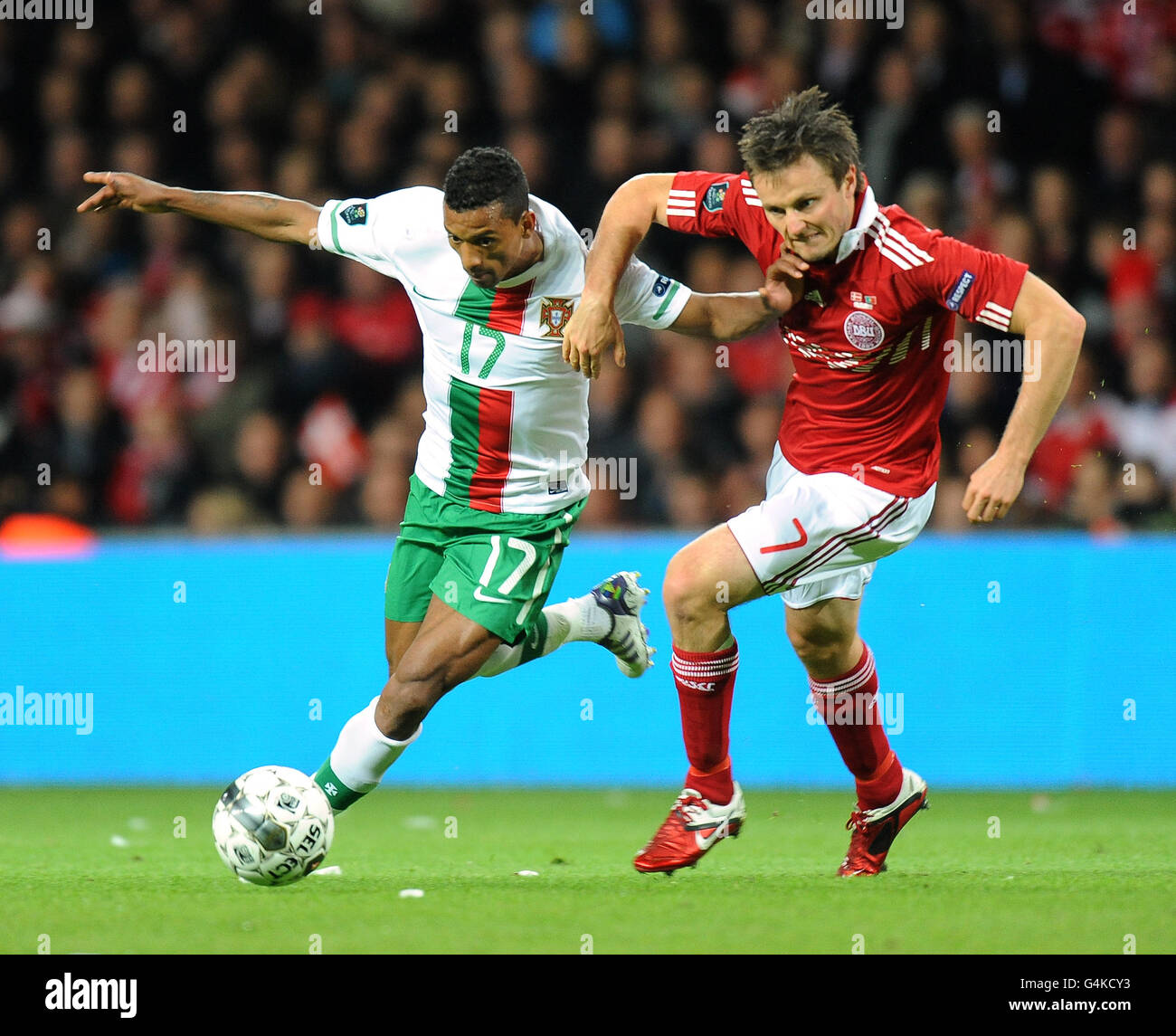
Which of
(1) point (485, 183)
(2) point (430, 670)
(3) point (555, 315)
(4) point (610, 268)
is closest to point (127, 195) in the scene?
(1) point (485, 183)

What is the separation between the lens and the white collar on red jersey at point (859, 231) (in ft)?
14.3

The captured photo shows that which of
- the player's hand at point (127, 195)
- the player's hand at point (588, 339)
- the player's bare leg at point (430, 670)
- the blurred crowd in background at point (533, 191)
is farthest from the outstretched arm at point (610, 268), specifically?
the blurred crowd in background at point (533, 191)

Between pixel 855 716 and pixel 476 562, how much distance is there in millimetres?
1193

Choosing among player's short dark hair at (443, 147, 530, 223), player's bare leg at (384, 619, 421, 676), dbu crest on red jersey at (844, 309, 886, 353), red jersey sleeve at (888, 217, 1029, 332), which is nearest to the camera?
red jersey sleeve at (888, 217, 1029, 332)

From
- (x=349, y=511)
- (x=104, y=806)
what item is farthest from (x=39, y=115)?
(x=104, y=806)

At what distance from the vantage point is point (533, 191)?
8781mm

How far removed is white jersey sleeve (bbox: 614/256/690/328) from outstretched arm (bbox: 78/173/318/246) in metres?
0.93

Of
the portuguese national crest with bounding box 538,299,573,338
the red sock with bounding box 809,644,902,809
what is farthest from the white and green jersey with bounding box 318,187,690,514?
the red sock with bounding box 809,644,902,809

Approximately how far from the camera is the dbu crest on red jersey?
4414mm

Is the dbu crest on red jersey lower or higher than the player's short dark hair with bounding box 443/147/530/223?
lower

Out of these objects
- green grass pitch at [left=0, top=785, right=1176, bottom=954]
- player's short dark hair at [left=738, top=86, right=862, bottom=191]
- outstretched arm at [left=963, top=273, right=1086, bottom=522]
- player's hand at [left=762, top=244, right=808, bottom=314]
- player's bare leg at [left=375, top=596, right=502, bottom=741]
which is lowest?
green grass pitch at [left=0, top=785, right=1176, bottom=954]

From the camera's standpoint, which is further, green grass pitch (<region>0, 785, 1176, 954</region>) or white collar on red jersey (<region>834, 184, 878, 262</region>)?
white collar on red jersey (<region>834, 184, 878, 262</region>)

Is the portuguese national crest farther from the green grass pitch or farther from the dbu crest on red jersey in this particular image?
the green grass pitch

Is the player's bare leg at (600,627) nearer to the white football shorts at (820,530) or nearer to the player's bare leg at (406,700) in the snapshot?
the player's bare leg at (406,700)
